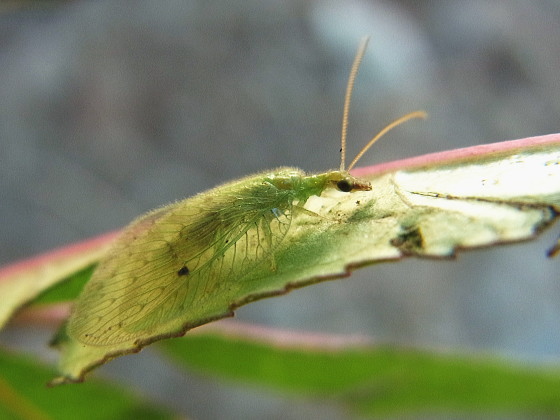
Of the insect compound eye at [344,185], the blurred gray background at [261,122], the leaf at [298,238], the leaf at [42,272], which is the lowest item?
the leaf at [298,238]

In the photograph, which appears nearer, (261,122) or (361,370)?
(361,370)

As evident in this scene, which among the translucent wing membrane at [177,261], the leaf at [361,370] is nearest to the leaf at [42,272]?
the translucent wing membrane at [177,261]

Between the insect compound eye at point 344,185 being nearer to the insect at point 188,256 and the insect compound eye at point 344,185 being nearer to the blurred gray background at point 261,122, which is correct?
the insect at point 188,256

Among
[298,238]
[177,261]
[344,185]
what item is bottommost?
[298,238]

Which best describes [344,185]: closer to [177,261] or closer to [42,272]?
[177,261]

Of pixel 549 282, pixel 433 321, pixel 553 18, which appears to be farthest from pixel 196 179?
pixel 553 18

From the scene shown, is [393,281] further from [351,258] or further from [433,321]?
[351,258]

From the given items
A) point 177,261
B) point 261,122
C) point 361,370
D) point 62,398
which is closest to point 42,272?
point 177,261
